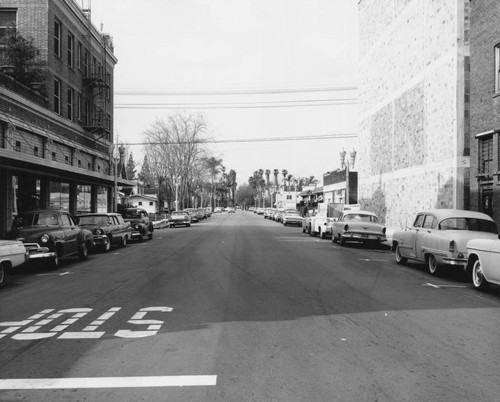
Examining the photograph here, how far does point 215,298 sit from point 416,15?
23869 millimetres

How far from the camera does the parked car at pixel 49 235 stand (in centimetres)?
1375

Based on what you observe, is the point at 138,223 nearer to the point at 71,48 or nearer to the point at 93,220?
the point at 93,220

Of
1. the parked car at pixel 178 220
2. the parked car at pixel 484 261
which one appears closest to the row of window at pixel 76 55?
the parked car at pixel 178 220

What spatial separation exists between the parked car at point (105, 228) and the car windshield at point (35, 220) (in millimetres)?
4188

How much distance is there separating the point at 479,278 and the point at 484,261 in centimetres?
66

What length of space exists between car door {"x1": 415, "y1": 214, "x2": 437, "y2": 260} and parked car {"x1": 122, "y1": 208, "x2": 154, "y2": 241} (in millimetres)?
15396

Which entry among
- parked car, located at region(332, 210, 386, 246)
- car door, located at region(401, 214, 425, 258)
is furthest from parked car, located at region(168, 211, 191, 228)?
car door, located at region(401, 214, 425, 258)

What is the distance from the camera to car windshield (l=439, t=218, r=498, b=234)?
13.1 meters

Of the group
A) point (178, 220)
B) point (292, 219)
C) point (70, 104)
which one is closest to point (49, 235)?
point (70, 104)

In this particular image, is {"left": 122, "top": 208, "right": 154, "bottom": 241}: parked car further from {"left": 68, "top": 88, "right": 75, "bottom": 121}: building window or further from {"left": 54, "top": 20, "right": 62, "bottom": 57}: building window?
{"left": 54, "top": 20, "right": 62, "bottom": 57}: building window

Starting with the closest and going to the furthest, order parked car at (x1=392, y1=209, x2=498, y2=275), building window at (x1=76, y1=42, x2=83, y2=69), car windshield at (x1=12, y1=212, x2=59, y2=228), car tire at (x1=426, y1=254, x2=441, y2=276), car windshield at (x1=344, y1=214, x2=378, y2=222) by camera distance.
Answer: parked car at (x1=392, y1=209, x2=498, y2=275)
car tire at (x1=426, y1=254, x2=441, y2=276)
car windshield at (x1=12, y1=212, x2=59, y2=228)
car windshield at (x1=344, y1=214, x2=378, y2=222)
building window at (x1=76, y1=42, x2=83, y2=69)

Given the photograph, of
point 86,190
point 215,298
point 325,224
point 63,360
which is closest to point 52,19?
point 86,190

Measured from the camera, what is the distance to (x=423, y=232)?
13.7m

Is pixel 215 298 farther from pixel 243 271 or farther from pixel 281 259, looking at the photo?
pixel 281 259
